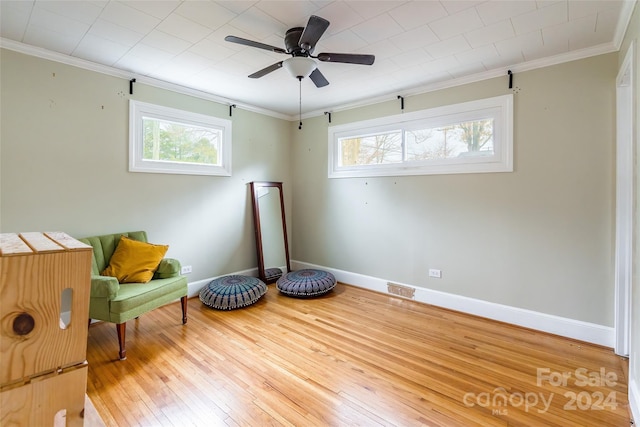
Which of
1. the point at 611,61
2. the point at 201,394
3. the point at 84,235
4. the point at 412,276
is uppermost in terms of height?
the point at 611,61

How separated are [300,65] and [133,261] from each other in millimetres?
2415

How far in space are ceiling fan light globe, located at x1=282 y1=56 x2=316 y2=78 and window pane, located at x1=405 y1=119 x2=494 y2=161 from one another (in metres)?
1.85

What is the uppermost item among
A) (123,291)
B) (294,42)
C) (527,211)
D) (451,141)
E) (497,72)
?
(497,72)

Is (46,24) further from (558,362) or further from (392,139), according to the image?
(558,362)

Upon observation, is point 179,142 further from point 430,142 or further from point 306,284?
point 430,142

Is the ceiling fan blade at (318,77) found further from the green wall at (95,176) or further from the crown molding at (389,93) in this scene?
the green wall at (95,176)

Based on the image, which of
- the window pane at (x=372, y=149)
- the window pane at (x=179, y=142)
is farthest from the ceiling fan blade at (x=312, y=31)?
the window pane at (x=179, y=142)

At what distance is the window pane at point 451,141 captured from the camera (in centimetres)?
325

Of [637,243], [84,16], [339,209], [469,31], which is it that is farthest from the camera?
[339,209]

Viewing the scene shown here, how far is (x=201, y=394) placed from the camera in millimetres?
2016

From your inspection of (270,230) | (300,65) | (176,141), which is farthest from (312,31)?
(270,230)

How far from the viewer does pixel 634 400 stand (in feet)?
5.92

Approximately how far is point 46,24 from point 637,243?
4410 millimetres

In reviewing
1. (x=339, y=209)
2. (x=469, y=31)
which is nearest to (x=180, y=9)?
(x=469, y=31)
